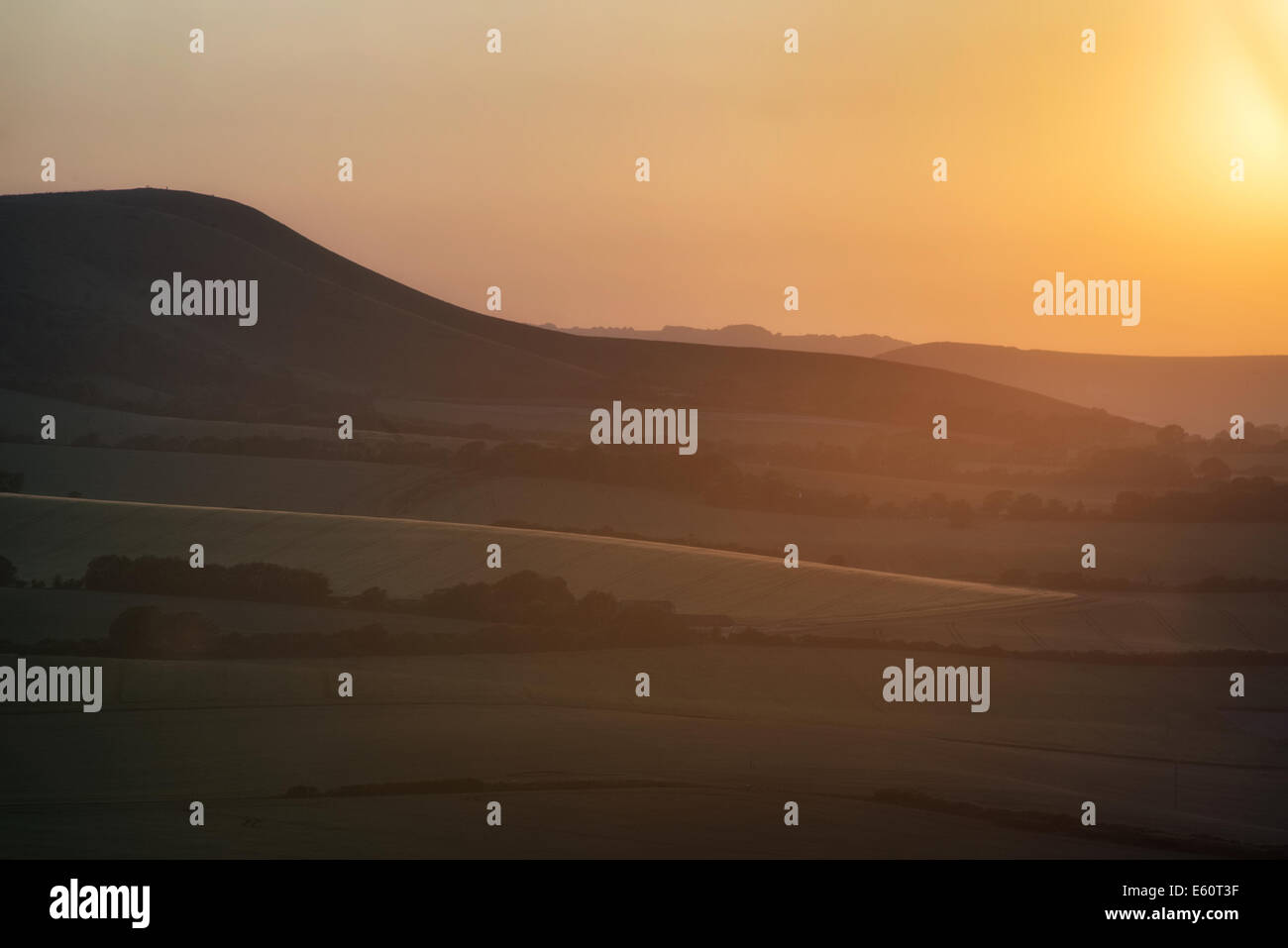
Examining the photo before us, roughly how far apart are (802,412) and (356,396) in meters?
10.5

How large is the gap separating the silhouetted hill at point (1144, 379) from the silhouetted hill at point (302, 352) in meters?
0.42

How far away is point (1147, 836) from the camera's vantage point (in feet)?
37.8

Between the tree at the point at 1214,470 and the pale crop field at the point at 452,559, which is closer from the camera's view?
the pale crop field at the point at 452,559

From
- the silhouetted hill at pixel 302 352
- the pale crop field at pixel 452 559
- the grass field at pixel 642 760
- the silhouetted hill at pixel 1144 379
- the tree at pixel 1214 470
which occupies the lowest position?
the grass field at pixel 642 760

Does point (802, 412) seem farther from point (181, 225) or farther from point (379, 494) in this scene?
point (181, 225)

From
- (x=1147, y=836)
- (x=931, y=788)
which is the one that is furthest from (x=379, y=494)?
(x=1147, y=836)

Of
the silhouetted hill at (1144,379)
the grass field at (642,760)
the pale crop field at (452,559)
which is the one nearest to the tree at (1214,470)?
the silhouetted hill at (1144,379)

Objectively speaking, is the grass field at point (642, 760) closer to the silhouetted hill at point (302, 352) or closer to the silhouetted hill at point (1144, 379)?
the silhouetted hill at point (1144, 379)

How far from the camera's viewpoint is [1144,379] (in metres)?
23.9

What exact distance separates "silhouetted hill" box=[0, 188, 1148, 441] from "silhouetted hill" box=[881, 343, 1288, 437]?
0.42m

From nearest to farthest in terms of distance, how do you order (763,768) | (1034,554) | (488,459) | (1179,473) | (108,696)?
1. (763,768)
2. (108,696)
3. (1034,554)
4. (1179,473)
5. (488,459)

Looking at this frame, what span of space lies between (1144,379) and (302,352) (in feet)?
69.1

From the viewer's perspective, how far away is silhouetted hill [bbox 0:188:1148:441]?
2734 cm

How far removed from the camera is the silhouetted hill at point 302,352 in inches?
1077
